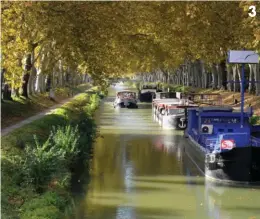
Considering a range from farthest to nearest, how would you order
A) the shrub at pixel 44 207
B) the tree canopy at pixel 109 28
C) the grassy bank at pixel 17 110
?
the grassy bank at pixel 17 110
the tree canopy at pixel 109 28
the shrub at pixel 44 207

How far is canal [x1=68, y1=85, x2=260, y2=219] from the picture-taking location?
15031 millimetres

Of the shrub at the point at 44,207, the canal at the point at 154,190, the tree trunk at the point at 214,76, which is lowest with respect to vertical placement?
the canal at the point at 154,190

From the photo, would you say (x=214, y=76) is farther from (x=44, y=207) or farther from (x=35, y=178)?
(x=44, y=207)

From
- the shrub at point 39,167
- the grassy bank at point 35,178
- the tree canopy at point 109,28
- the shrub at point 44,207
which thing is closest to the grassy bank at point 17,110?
the tree canopy at point 109,28

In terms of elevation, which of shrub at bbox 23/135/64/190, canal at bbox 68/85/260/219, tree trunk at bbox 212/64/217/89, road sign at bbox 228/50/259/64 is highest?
tree trunk at bbox 212/64/217/89

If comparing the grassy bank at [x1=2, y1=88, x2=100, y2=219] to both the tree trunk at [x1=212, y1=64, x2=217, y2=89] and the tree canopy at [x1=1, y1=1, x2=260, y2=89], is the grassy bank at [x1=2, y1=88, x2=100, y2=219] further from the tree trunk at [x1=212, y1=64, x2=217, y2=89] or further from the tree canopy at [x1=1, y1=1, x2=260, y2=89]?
the tree trunk at [x1=212, y1=64, x2=217, y2=89]

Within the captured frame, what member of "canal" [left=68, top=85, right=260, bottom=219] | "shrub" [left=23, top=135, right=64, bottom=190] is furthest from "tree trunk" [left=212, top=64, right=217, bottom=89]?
"shrub" [left=23, top=135, right=64, bottom=190]

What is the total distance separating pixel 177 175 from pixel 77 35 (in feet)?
22.4

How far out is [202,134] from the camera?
23.5 metres

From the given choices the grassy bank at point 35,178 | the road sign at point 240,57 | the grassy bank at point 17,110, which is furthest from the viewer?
the grassy bank at point 17,110

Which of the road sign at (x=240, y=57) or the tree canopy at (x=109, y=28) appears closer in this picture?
the tree canopy at (x=109, y=28)

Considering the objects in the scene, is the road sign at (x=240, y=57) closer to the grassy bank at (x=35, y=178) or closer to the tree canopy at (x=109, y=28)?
the tree canopy at (x=109, y=28)

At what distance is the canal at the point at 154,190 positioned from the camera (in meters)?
15.0

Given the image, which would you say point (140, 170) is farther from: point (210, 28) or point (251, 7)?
point (210, 28)
